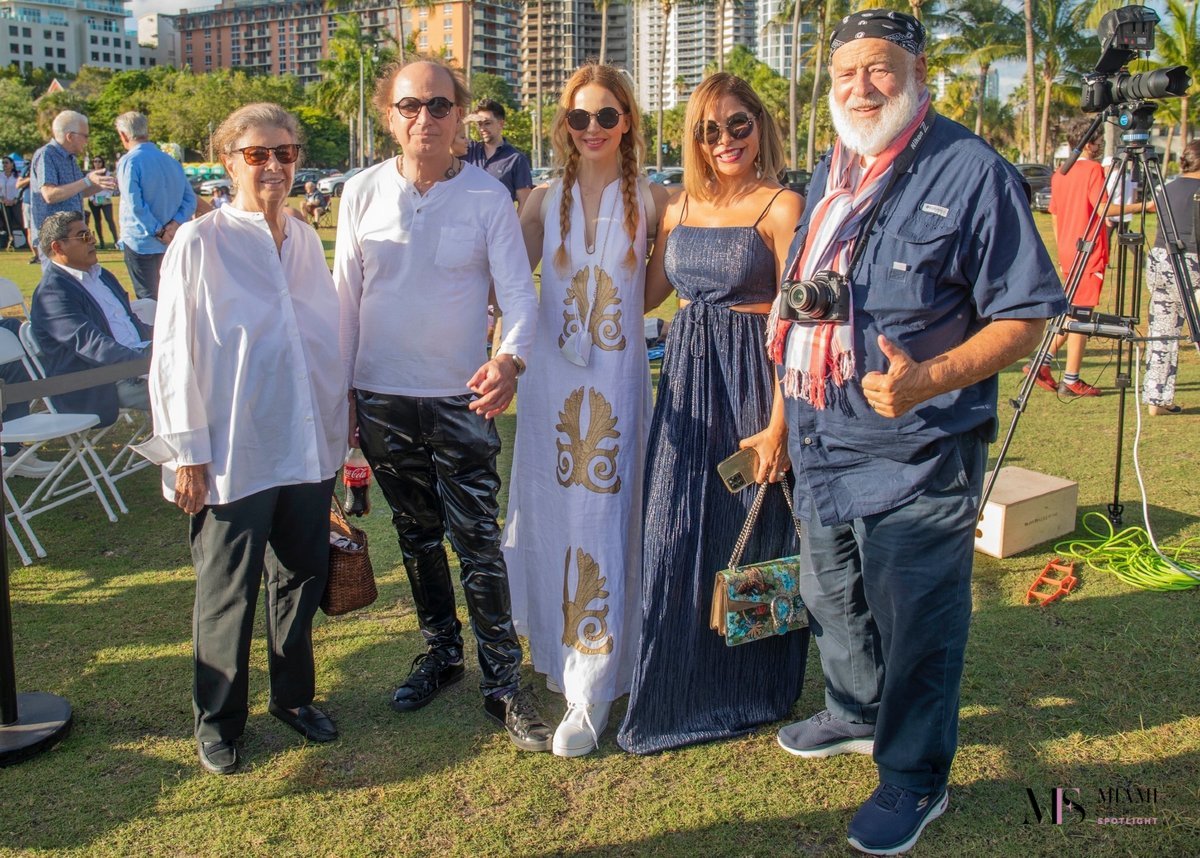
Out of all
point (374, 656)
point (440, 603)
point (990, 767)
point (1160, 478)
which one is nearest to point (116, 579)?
point (374, 656)

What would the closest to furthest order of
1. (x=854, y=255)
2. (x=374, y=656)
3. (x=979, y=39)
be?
(x=854, y=255) < (x=374, y=656) < (x=979, y=39)

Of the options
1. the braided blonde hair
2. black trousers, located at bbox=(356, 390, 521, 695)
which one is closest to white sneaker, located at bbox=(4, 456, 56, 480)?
black trousers, located at bbox=(356, 390, 521, 695)

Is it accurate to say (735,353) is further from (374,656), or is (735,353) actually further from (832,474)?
(374,656)

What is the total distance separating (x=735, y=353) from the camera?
3.00 metres

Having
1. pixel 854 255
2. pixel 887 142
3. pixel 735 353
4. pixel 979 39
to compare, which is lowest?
pixel 735 353

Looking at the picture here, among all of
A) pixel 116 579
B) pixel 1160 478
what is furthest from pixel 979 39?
pixel 116 579

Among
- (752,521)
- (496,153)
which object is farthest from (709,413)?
(496,153)

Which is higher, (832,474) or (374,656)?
(832,474)

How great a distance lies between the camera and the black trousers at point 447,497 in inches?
120

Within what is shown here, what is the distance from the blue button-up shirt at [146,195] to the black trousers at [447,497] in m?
5.55

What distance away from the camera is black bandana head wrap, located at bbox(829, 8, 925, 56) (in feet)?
7.86

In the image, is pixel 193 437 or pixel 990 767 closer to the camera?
pixel 193 437

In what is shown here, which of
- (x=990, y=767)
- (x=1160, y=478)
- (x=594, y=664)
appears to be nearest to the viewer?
(x=990, y=767)

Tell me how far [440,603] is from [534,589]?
1.10ft
